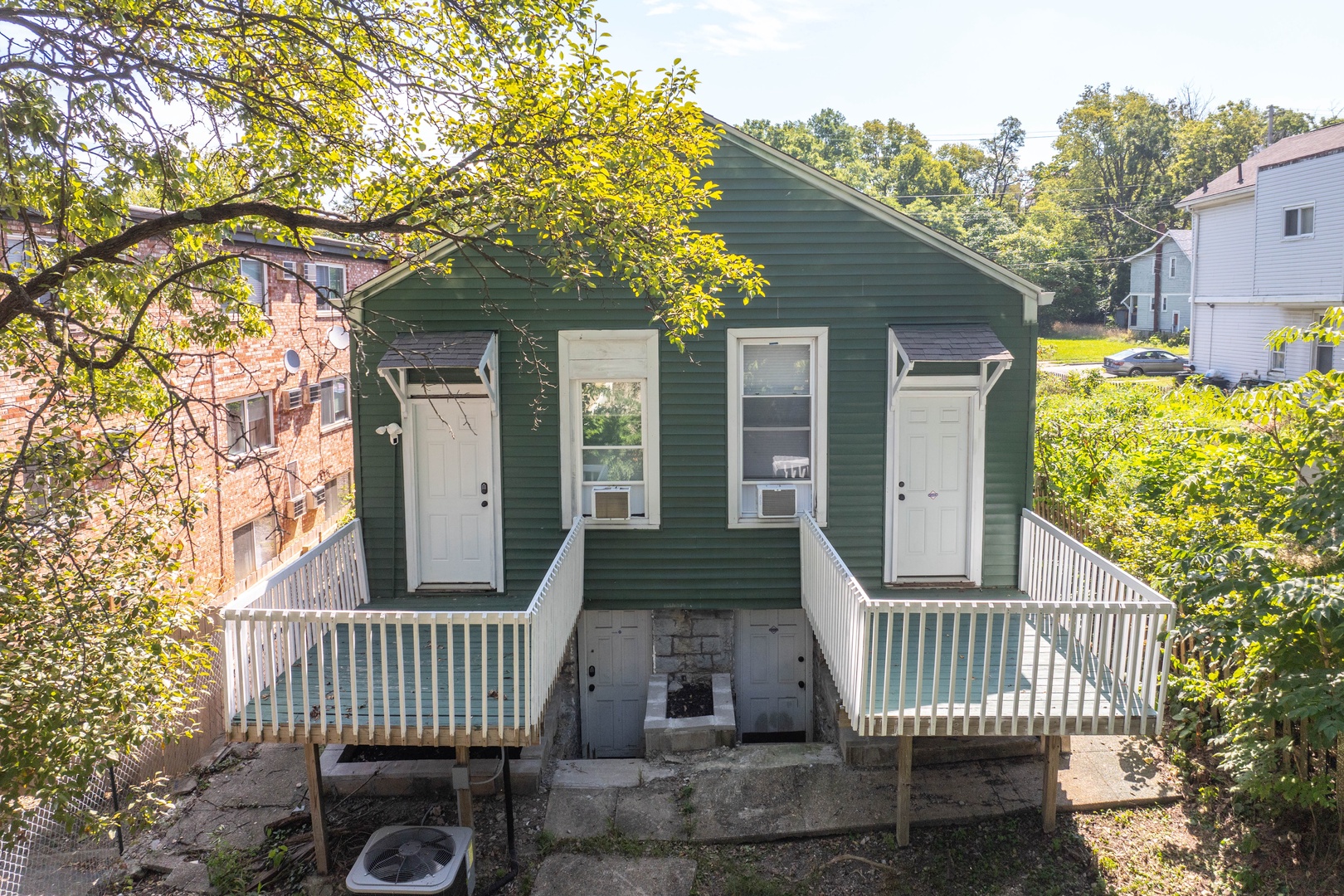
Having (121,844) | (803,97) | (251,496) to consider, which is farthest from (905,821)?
(803,97)

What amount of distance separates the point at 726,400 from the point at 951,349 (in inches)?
83.7

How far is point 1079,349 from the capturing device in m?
42.2

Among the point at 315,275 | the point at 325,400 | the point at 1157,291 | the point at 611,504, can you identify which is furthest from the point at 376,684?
the point at 1157,291

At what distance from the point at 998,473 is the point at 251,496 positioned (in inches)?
550

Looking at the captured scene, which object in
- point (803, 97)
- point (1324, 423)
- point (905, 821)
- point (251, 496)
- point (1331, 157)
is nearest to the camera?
point (1324, 423)

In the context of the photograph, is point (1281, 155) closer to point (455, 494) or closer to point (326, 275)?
point (326, 275)

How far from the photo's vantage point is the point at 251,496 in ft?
55.8

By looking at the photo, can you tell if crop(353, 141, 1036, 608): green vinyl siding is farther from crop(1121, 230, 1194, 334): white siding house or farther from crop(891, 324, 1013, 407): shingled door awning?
crop(1121, 230, 1194, 334): white siding house

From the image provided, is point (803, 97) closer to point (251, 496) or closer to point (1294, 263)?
point (1294, 263)

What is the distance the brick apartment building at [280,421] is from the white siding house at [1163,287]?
1457 inches

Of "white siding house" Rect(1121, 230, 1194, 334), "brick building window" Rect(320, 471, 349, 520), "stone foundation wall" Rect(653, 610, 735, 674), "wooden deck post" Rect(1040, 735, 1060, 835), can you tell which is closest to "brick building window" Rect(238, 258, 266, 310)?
"brick building window" Rect(320, 471, 349, 520)

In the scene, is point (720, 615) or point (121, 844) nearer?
point (121, 844)

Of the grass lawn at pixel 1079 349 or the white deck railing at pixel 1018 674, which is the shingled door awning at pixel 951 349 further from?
the grass lawn at pixel 1079 349

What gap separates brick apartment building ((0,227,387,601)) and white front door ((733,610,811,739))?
25.1 ft
